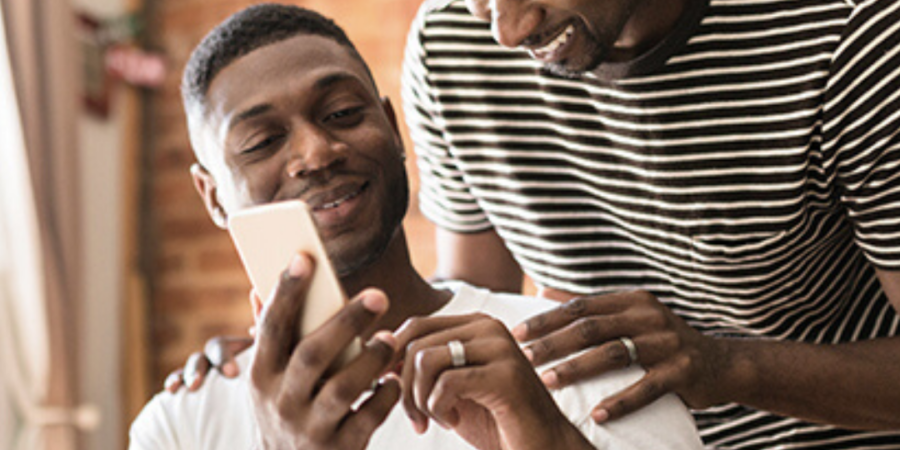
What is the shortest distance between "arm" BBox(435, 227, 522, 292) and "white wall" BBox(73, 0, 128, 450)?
206cm

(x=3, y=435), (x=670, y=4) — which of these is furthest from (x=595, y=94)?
(x=3, y=435)

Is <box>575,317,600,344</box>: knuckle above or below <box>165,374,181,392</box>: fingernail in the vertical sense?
below

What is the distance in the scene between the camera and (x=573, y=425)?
112 cm

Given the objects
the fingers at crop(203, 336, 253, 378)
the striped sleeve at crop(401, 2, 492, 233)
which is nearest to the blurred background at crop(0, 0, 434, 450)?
the striped sleeve at crop(401, 2, 492, 233)

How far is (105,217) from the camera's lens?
11.9 feet

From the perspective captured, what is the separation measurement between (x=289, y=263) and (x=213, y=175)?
1.70 feet

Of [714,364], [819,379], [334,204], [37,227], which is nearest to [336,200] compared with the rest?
[334,204]

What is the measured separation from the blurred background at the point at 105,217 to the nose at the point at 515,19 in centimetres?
199

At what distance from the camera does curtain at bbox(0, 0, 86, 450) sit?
3.13 metres

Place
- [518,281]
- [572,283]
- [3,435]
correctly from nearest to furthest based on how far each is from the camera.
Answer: [572,283] < [518,281] < [3,435]

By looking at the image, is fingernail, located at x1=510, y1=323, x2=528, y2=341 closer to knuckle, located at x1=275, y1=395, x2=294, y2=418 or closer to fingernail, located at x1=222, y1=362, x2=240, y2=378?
knuckle, located at x1=275, y1=395, x2=294, y2=418

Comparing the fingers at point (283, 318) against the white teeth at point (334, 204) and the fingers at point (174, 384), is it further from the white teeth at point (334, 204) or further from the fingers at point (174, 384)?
the fingers at point (174, 384)

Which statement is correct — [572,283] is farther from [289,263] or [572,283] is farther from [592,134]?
[289,263]

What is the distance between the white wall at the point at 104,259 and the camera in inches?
139
